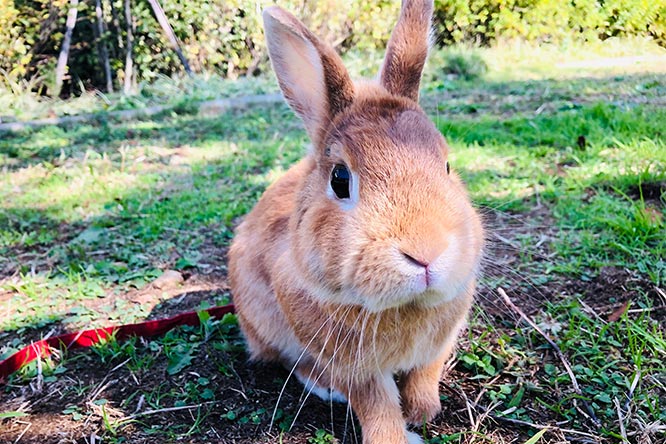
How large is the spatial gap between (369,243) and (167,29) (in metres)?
Answer: 8.94

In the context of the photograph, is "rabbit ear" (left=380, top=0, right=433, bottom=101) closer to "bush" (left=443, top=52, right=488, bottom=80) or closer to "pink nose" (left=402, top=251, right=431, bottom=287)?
"pink nose" (left=402, top=251, right=431, bottom=287)

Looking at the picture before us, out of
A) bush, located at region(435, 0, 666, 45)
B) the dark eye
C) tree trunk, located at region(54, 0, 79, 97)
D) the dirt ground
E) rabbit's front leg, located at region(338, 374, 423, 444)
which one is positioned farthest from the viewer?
bush, located at region(435, 0, 666, 45)

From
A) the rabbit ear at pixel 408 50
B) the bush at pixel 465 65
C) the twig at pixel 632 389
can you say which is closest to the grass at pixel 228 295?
the twig at pixel 632 389

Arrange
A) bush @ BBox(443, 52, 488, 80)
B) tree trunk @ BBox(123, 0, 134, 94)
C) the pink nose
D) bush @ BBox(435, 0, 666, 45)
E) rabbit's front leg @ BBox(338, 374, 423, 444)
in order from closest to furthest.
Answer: the pink nose → rabbit's front leg @ BBox(338, 374, 423, 444) → bush @ BBox(443, 52, 488, 80) → tree trunk @ BBox(123, 0, 134, 94) → bush @ BBox(435, 0, 666, 45)

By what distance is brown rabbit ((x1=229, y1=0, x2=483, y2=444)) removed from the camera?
5.05 ft

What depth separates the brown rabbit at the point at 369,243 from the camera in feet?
5.05

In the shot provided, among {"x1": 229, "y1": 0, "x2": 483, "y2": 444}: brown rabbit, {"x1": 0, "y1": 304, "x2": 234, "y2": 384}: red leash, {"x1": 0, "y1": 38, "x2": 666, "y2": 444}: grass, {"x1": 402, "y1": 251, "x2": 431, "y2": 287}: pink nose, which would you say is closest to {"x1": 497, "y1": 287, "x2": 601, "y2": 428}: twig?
{"x1": 0, "y1": 38, "x2": 666, "y2": 444}: grass

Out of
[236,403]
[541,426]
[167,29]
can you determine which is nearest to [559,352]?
[541,426]

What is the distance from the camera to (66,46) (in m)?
9.02

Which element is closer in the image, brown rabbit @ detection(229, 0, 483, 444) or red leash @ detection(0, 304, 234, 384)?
brown rabbit @ detection(229, 0, 483, 444)

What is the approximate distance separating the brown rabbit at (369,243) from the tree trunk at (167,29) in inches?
312

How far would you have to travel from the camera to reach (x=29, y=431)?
2092 millimetres

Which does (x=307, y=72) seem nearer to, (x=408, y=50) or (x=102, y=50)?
(x=408, y=50)

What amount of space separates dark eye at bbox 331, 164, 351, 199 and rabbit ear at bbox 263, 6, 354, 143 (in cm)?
27
